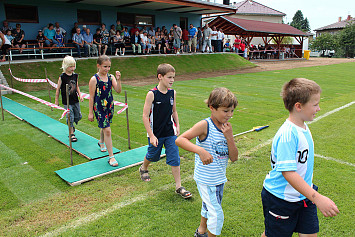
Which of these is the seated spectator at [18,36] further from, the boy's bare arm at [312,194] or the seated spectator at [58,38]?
the boy's bare arm at [312,194]

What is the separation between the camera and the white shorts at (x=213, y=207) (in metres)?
2.73

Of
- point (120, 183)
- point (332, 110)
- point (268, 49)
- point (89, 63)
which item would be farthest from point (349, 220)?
point (268, 49)

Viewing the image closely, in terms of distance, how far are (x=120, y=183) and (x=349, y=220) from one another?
3244 mm

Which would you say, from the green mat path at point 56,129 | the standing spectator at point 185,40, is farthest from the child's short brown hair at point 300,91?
the standing spectator at point 185,40

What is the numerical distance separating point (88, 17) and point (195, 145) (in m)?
22.1

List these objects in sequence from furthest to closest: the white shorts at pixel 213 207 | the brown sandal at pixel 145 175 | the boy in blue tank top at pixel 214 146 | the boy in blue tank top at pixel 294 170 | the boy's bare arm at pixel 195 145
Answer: the brown sandal at pixel 145 175 → the white shorts at pixel 213 207 → the boy in blue tank top at pixel 214 146 → the boy's bare arm at pixel 195 145 → the boy in blue tank top at pixel 294 170

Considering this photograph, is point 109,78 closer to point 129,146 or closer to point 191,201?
point 129,146

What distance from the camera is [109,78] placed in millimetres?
5160

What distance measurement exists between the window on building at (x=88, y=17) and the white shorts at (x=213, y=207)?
21622 millimetres

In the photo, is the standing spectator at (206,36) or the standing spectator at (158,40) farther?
the standing spectator at (206,36)

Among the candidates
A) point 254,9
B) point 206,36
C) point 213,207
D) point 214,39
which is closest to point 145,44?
point 206,36

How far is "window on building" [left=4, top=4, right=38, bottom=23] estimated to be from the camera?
18141mm

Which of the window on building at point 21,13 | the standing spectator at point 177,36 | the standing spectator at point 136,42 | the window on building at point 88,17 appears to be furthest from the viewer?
the standing spectator at point 177,36

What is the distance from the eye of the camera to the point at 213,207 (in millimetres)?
2754
